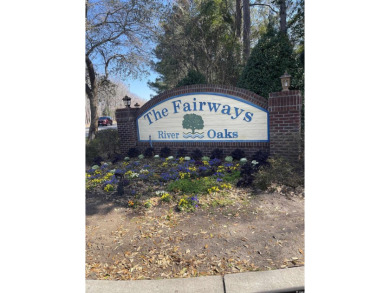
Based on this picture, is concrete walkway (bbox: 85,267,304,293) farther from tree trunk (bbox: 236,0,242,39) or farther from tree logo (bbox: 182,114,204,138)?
tree trunk (bbox: 236,0,242,39)

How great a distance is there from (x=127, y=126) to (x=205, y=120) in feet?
7.77

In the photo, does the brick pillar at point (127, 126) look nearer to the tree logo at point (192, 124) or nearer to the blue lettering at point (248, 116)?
the tree logo at point (192, 124)

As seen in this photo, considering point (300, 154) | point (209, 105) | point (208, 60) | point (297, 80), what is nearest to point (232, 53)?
point (208, 60)

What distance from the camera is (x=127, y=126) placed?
19.9 ft

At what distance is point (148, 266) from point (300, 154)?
11.8 ft

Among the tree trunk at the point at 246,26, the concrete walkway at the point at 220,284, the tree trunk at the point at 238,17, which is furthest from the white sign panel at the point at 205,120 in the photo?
the tree trunk at the point at 238,17

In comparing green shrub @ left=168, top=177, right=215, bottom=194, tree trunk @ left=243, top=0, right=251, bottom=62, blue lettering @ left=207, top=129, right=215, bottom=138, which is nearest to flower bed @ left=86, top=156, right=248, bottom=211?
green shrub @ left=168, top=177, right=215, bottom=194

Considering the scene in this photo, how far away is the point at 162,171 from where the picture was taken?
4.37 meters

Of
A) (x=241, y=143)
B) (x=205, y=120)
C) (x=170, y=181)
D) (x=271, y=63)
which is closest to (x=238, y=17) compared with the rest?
(x=271, y=63)

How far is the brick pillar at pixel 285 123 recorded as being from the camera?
4.20m

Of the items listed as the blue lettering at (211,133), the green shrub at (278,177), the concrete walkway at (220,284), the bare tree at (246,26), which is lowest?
the concrete walkway at (220,284)

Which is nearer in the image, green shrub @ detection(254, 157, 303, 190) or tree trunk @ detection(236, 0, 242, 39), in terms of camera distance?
green shrub @ detection(254, 157, 303, 190)

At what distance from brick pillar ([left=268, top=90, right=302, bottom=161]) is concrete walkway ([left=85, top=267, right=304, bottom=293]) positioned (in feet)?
9.60

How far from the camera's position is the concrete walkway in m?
1.59
